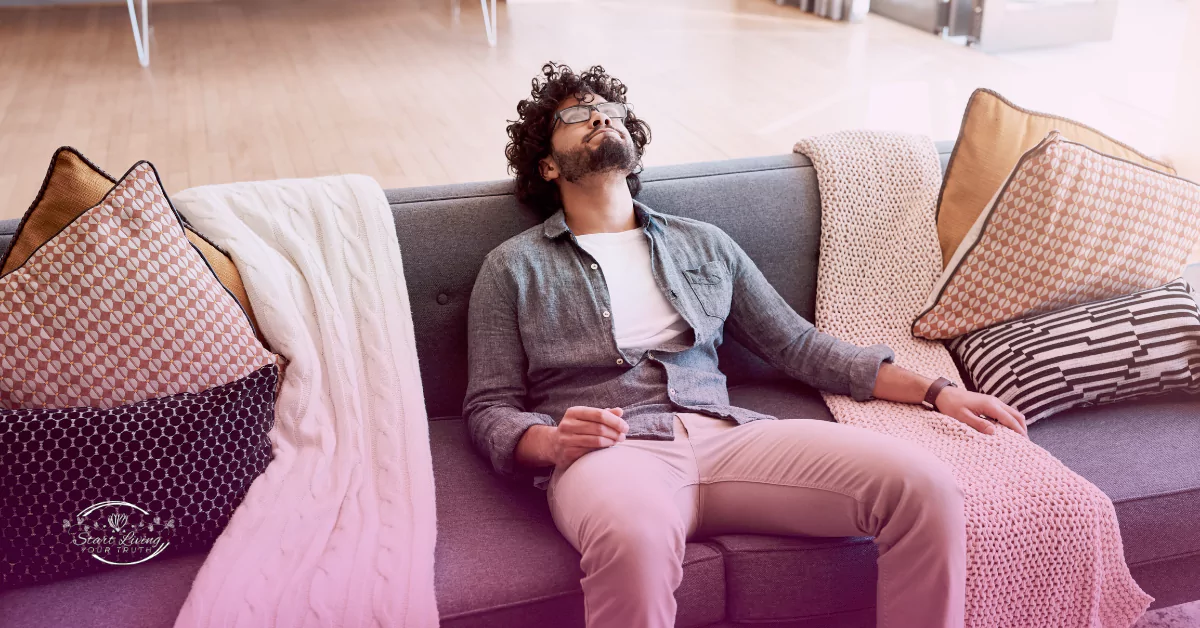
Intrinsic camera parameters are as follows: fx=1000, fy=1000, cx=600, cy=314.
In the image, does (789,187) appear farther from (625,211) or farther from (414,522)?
(414,522)

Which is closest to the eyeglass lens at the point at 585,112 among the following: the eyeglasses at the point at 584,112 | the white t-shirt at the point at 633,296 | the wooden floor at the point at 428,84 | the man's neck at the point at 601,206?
the eyeglasses at the point at 584,112

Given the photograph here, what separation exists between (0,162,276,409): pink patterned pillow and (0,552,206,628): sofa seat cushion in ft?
0.89

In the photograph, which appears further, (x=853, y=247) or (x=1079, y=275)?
(x=853, y=247)

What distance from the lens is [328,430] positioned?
175 centimetres

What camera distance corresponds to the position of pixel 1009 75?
16.9 ft

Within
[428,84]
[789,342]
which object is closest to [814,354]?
[789,342]

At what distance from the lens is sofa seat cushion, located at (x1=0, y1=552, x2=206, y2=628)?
142cm

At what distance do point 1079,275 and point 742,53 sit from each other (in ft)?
13.3

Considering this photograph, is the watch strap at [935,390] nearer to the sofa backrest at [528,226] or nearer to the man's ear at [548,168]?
the sofa backrest at [528,226]

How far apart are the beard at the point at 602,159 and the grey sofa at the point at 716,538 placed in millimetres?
140

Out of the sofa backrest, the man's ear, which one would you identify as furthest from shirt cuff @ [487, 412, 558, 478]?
the man's ear

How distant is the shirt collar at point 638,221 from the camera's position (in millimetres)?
1913

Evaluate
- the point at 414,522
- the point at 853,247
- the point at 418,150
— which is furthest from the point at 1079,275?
the point at 418,150

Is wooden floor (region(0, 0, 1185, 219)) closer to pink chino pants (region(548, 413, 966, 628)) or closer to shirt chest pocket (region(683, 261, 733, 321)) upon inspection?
shirt chest pocket (region(683, 261, 733, 321))
